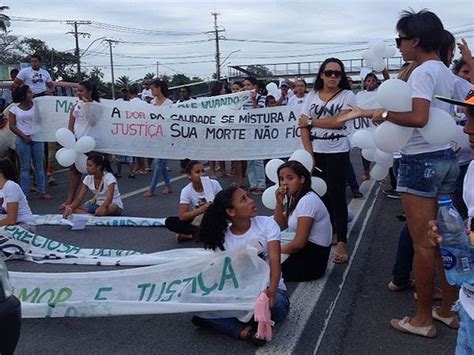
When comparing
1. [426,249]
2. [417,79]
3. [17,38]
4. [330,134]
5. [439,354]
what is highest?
[17,38]

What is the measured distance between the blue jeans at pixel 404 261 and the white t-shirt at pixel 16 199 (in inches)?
140

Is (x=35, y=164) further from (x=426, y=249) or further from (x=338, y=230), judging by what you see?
(x=426, y=249)

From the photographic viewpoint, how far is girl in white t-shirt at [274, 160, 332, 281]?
457cm

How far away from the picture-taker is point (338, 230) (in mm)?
5309

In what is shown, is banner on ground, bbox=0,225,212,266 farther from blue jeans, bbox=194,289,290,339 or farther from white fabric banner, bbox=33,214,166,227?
blue jeans, bbox=194,289,290,339

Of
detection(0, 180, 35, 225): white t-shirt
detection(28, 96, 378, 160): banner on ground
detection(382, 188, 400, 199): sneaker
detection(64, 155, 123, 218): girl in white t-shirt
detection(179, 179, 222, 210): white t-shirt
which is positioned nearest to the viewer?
detection(0, 180, 35, 225): white t-shirt

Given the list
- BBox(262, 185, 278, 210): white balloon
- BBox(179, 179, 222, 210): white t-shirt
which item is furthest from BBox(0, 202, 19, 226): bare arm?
BBox(262, 185, 278, 210): white balloon

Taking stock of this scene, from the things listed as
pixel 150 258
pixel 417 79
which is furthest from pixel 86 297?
pixel 417 79

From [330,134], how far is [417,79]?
2009 millimetres

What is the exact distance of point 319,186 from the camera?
5.14 metres

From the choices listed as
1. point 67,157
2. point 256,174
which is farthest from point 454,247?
point 256,174

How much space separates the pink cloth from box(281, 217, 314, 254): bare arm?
3.67ft

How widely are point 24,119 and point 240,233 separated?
598 cm

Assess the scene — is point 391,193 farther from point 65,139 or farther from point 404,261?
point 65,139
